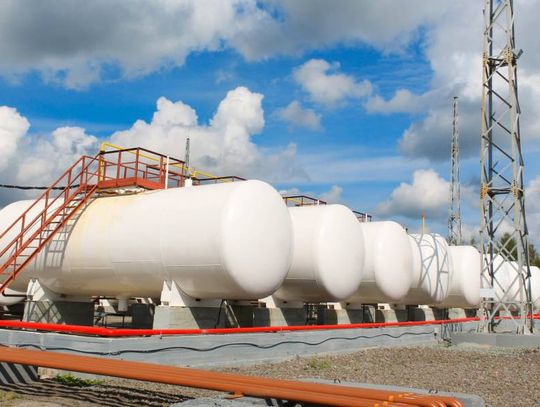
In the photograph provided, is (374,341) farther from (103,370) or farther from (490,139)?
(103,370)

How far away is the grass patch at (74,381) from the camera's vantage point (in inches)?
357

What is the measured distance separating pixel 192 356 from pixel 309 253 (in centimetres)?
585

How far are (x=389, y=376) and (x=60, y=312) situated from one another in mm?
9358

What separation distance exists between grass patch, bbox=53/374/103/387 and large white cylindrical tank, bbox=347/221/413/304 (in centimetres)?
1207

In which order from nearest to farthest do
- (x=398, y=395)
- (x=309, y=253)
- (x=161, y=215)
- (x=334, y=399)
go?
(x=334, y=399) → (x=398, y=395) → (x=161, y=215) → (x=309, y=253)

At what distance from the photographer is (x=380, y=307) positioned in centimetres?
2298

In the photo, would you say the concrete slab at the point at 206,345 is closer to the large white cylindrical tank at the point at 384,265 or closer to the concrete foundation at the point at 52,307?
the large white cylindrical tank at the point at 384,265

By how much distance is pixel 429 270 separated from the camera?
24.7 m

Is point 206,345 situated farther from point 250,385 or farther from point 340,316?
point 340,316

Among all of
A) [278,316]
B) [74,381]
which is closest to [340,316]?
[278,316]

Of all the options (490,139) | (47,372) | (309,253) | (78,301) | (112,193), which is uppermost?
(490,139)

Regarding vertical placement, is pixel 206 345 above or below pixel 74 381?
above

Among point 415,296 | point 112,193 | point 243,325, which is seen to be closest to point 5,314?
point 112,193

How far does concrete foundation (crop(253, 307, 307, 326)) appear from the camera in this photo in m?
16.5
